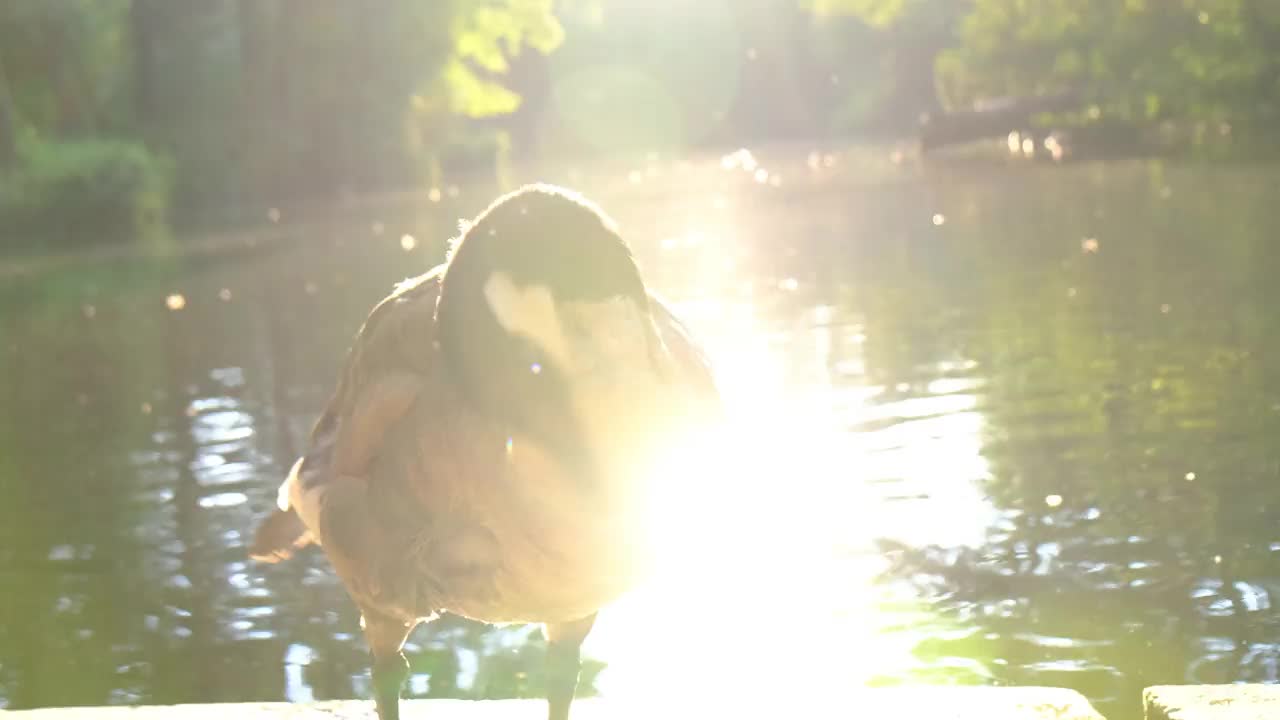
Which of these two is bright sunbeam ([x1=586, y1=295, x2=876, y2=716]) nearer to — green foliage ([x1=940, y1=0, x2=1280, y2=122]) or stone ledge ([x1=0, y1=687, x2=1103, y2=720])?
stone ledge ([x1=0, y1=687, x2=1103, y2=720])

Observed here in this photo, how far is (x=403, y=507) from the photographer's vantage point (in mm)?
3281

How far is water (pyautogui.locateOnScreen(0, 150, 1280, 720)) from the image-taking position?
18.5ft

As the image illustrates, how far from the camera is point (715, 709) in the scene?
13.7ft

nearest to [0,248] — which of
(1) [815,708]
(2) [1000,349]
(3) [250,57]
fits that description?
(3) [250,57]

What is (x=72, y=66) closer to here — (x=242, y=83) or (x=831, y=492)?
(x=242, y=83)

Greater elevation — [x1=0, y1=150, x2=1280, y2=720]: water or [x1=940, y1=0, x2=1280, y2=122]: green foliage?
[x1=940, y1=0, x2=1280, y2=122]: green foliage

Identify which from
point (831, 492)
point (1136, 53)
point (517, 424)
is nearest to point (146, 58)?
point (1136, 53)

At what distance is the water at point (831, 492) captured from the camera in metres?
5.63

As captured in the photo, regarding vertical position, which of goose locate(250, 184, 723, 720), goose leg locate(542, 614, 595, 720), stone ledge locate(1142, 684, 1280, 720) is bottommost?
stone ledge locate(1142, 684, 1280, 720)

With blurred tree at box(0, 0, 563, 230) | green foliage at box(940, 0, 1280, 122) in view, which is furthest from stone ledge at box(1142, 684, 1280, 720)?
blurred tree at box(0, 0, 563, 230)

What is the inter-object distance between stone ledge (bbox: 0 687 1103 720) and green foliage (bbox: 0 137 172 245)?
25.9 meters

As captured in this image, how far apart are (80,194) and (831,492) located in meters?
24.3

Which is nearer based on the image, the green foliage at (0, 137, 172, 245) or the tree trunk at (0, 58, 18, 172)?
the green foliage at (0, 137, 172, 245)

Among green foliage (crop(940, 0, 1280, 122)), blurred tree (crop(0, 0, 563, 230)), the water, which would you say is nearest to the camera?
the water
